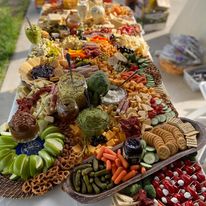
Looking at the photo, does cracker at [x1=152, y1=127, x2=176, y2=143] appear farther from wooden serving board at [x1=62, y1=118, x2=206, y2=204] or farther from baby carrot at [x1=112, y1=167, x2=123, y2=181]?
baby carrot at [x1=112, y1=167, x2=123, y2=181]

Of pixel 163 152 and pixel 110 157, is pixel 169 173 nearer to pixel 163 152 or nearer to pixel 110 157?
pixel 163 152

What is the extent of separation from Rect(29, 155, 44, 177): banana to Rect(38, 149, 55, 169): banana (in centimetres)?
2

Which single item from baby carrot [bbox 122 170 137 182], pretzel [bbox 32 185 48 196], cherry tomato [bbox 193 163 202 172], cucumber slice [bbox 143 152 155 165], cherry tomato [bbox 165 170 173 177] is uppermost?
cucumber slice [bbox 143 152 155 165]

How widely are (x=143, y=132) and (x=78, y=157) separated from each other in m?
0.45

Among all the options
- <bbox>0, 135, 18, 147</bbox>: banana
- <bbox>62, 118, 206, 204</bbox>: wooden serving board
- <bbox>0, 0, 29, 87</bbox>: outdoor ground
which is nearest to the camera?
<bbox>62, 118, 206, 204</bbox>: wooden serving board

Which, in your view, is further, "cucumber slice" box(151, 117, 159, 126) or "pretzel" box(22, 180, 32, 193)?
"cucumber slice" box(151, 117, 159, 126)

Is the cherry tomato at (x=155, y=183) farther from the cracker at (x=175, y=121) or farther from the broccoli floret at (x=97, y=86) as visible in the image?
the broccoli floret at (x=97, y=86)

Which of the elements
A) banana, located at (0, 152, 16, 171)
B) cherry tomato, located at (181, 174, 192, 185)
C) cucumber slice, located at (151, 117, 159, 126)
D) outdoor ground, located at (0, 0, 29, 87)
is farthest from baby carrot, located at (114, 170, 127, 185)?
outdoor ground, located at (0, 0, 29, 87)

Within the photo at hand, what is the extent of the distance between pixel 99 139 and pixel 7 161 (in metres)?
0.59

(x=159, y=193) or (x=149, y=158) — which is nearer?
(x=159, y=193)

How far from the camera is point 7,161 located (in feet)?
7.19

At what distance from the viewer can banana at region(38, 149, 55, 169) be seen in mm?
2137

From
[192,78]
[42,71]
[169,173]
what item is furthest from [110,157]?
[192,78]

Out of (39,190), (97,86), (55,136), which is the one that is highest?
Answer: (97,86)
